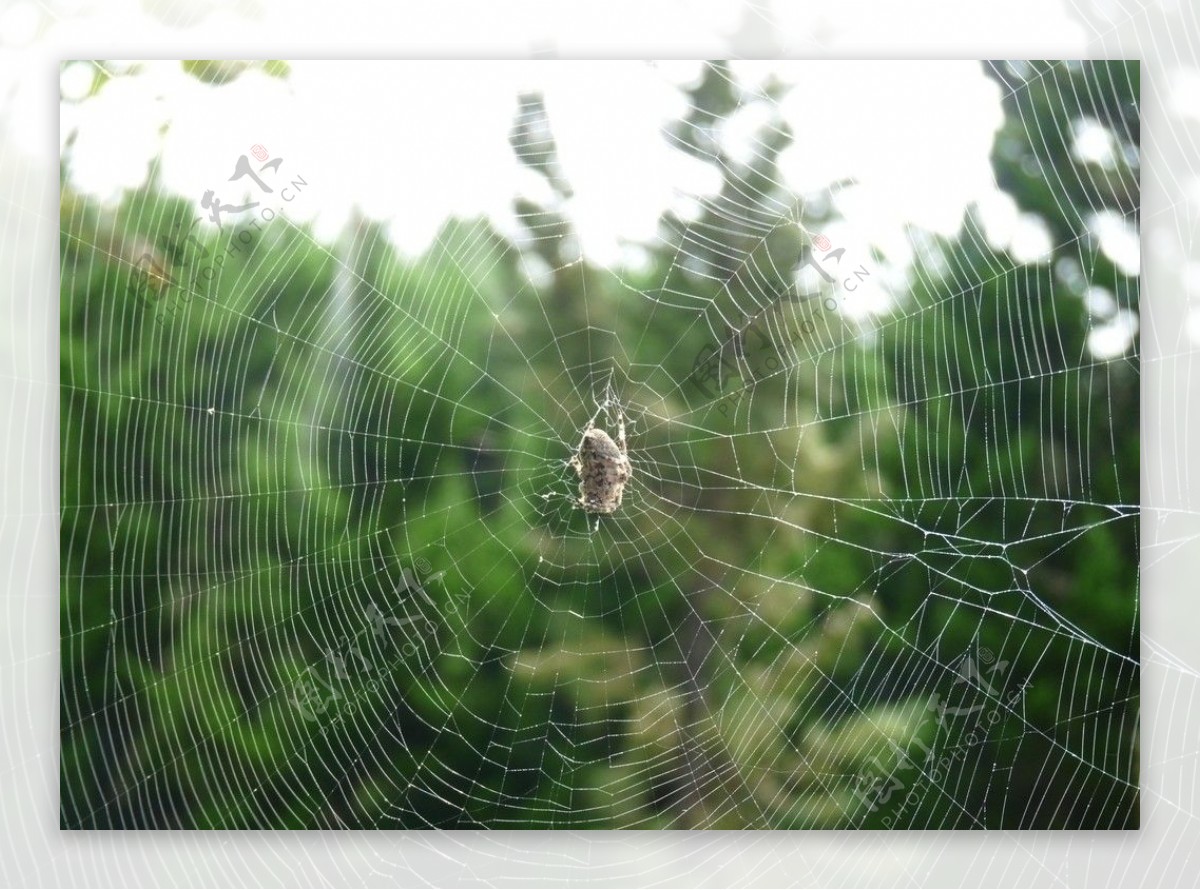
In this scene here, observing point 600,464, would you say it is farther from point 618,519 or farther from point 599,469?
point 618,519

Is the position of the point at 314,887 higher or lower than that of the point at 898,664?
lower

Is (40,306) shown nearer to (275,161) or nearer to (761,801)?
(275,161)

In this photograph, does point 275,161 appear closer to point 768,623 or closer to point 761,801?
point 768,623

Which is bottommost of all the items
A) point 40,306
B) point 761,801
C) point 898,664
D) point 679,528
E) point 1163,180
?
point 761,801

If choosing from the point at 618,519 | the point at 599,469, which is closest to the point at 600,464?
the point at 599,469

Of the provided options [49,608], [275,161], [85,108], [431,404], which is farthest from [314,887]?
[85,108]
